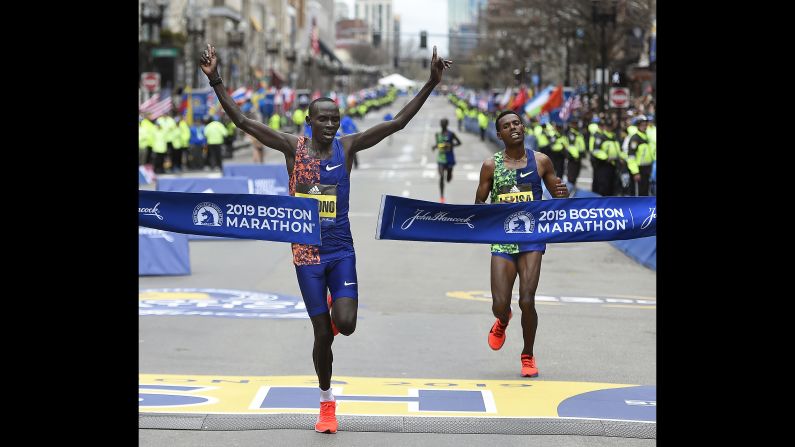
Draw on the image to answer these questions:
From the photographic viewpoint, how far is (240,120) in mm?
7918

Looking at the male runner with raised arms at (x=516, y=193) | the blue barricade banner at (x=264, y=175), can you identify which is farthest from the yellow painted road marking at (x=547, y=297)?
A: the blue barricade banner at (x=264, y=175)

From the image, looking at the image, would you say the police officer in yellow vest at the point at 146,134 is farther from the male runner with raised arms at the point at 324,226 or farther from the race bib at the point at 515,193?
the male runner with raised arms at the point at 324,226

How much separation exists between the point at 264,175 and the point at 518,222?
685 inches

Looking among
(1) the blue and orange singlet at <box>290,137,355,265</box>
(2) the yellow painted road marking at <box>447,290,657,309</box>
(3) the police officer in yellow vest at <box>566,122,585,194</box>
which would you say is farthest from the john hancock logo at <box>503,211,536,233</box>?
(3) the police officer in yellow vest at <box>566,122,585,194</box>

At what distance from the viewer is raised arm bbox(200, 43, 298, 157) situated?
7.86 metres

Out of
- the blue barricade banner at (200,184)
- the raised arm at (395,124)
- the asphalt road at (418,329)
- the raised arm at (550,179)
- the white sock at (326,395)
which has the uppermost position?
the raised arm at (395,124)

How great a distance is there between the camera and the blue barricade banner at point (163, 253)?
16.8 meters

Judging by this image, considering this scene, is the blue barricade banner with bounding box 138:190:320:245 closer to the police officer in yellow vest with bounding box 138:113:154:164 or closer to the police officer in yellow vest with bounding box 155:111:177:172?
the police officer in yellow vest with bounding box 138:113:154:164

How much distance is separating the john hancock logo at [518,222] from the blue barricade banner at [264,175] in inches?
644
